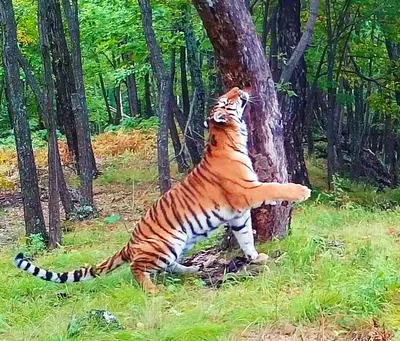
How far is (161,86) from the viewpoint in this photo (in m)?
11.1

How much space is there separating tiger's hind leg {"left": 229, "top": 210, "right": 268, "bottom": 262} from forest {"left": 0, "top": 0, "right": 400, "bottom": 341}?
4.1 inches

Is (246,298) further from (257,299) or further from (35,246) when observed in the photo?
(35,246)

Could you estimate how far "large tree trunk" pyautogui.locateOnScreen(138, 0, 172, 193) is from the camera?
35.8 ft

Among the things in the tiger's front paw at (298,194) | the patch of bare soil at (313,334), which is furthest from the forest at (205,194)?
the tiger's front paw at (298,194)

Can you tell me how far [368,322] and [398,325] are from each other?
0.60 ft

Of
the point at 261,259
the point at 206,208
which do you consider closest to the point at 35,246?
the point at 206,208

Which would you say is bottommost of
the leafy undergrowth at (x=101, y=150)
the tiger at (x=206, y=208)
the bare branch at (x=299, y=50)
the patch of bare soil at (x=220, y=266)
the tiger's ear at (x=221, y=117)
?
the leafy undergrowth at (x=101, y=150)

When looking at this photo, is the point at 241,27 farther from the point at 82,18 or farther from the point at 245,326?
the point at 82,18

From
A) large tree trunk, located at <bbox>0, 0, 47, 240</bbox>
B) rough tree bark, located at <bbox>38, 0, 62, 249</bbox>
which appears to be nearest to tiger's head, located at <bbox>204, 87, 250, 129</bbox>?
rough tree bark, located at <bbox>38, 0, 62, 249</bbox>

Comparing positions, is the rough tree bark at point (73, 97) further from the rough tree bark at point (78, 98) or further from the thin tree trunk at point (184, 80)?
the thin tree trunk at point (184, 80)

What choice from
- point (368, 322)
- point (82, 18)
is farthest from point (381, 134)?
A: point (368, 322)

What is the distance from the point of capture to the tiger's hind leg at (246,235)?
20.1 feet

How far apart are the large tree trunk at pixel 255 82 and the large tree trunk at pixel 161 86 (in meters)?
4.63

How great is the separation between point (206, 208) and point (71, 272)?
1390 millimetres
